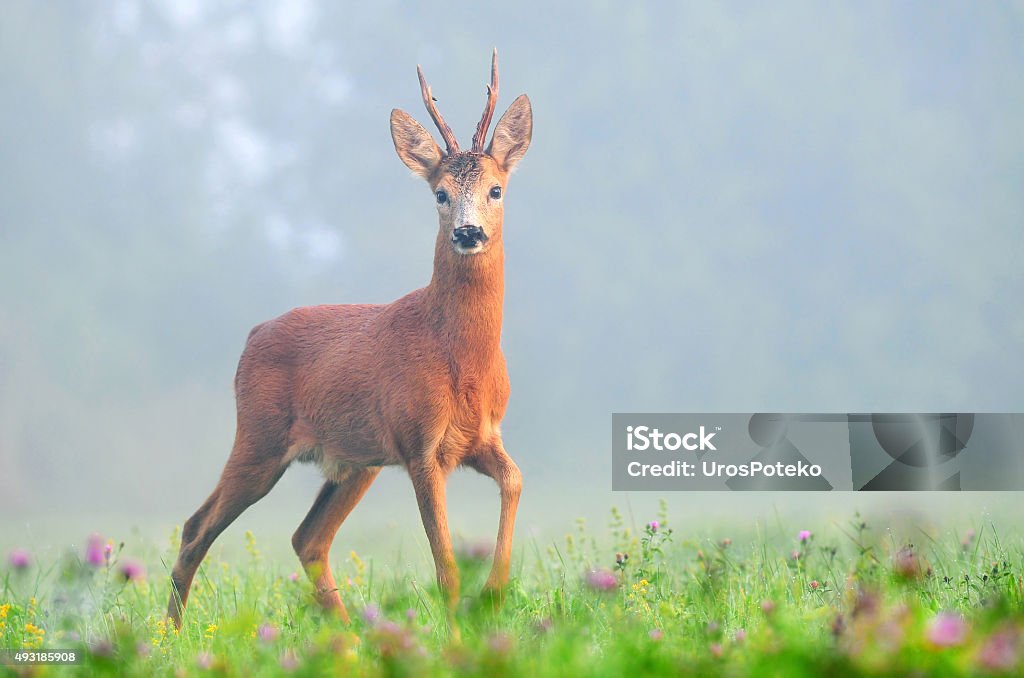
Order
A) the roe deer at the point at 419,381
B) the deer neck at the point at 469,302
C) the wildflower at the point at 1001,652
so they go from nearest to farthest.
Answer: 1. the wildflower at the point at 1001,652
2. the roe deer at the point at 419,381
3. the deer neck at the point at 469,302

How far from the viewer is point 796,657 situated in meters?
2.44

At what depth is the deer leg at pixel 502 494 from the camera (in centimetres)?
546

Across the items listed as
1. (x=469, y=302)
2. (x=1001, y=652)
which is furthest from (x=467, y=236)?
(x=1001, y=652)

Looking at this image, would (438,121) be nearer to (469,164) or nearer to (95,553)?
(469,164)

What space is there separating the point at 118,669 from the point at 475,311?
274 centimetres

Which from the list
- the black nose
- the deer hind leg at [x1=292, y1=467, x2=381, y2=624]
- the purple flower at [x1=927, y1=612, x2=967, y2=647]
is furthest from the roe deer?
the purple flower at [x1=927, y1=612, x2=967, y2=647]

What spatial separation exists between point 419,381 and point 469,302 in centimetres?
49

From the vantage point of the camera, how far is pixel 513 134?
5820 mm

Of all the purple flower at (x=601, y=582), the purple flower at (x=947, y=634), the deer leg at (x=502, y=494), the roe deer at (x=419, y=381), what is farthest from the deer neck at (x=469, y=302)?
the purple flower at (x=947, y=634)

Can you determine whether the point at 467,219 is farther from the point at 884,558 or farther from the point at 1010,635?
the point at 1010,635

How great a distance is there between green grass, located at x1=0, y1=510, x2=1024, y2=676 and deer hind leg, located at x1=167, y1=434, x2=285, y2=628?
264 mm

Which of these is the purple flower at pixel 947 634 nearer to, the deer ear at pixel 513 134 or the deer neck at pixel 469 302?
the deer neck at pixel 469 302

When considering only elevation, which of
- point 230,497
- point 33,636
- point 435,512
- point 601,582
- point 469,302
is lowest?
point 33,636

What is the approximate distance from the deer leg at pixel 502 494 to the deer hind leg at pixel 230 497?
58.6 inches
